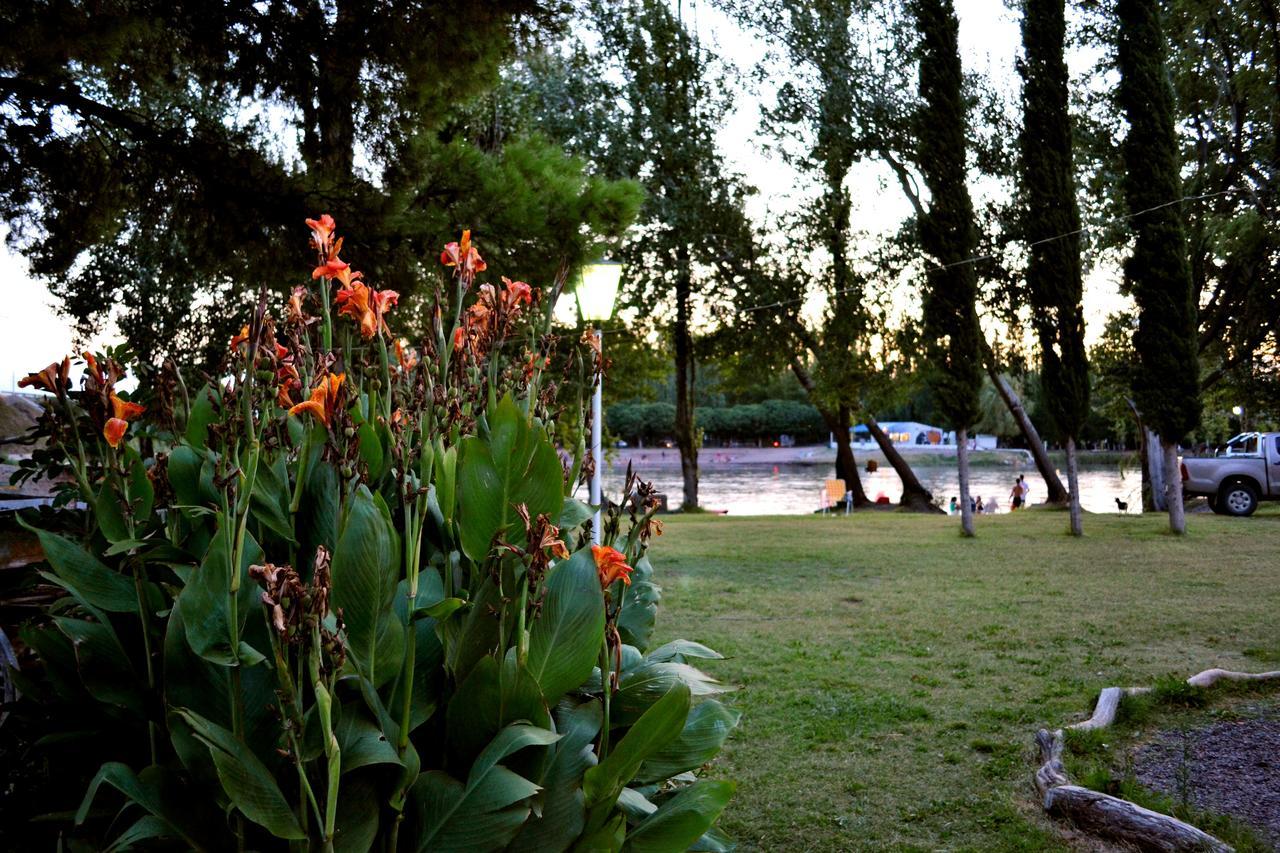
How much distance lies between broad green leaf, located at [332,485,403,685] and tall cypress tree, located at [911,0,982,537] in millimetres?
11994

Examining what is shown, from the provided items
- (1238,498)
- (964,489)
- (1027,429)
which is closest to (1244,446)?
(1238,498)

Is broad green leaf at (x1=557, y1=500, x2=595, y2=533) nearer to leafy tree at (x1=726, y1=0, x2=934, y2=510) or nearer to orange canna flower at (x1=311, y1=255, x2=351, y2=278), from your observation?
orange canna flower at (x1=311, y1=255, x2=351, y2=278)

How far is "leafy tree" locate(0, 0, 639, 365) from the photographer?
4.42 meters

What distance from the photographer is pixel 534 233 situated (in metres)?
4.83

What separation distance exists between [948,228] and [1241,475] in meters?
6.31

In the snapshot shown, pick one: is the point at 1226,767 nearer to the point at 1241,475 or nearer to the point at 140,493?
the point at 140,493

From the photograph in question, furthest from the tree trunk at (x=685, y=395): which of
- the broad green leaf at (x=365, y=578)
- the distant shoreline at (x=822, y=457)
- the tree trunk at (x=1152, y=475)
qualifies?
the distant shoreline at (x=822, y=457)

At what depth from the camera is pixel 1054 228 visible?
485 inches

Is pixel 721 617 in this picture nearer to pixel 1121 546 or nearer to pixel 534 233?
pixel 534 233

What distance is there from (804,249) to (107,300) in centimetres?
1199

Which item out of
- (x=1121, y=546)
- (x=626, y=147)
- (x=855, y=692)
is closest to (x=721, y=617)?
(x=855, y=692)

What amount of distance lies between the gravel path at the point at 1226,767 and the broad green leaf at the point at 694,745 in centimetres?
245

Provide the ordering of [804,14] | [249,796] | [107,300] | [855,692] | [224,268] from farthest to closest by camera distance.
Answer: [804,14] < [107,300] < [224,268] < [855,692] < [249,796]

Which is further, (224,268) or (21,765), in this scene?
(224,268)
